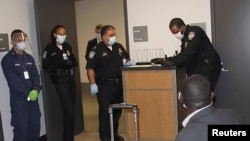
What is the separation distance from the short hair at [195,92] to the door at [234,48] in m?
2.55

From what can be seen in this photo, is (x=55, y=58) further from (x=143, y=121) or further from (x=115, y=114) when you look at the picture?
(x=143, y=121)

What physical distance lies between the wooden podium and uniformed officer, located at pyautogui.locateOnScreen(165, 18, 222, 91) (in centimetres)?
32

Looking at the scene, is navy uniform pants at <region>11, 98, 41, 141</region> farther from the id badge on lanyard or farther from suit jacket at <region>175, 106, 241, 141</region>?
suit jacket at <region>175, 106, 241, 141</region>

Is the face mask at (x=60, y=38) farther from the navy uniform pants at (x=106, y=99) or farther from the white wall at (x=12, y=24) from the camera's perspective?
the navy uniform pants at (x=106, y=99)

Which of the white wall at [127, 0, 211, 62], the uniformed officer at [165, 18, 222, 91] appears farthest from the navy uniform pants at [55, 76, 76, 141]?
the uniformed officer at [165, 18, 222, 91]

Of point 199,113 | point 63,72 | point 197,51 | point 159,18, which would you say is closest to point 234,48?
point 197,51

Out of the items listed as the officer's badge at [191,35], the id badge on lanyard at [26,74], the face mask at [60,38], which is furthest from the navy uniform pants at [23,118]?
the officer's badge at [191,35]

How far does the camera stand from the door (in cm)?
400

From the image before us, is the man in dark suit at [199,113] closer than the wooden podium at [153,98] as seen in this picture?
Yes

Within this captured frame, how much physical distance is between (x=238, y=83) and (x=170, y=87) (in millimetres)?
1081

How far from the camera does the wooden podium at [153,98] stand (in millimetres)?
3506

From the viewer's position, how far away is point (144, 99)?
3648 millimetres

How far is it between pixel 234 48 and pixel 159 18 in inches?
40.6

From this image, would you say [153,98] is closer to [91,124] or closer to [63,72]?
[63,72]
